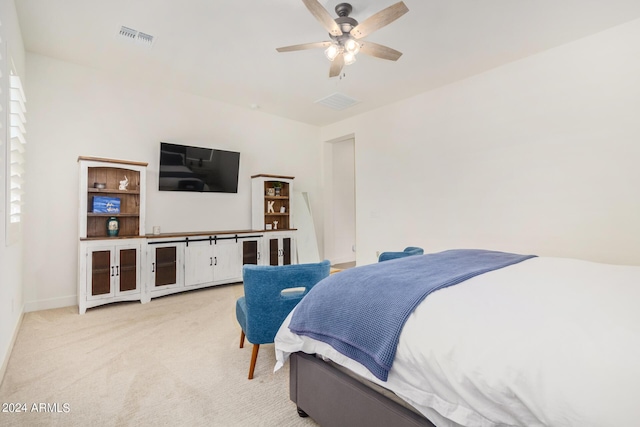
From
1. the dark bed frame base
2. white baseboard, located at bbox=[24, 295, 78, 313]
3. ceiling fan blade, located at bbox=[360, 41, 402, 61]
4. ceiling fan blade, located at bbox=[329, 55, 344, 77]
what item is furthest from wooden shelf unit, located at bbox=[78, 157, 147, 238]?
the dark bed frame base

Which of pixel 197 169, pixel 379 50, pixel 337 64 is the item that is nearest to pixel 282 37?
pixel 337 64

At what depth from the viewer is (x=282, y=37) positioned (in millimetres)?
3148

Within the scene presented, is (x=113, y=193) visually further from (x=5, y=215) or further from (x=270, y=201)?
(x=270, y=201)

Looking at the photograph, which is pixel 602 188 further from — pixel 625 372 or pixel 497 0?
pixel 625 372

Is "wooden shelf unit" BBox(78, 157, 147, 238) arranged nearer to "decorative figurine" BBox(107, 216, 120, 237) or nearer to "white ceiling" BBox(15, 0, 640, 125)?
"decorative figurine" BBox(107, 216, 120, 237)

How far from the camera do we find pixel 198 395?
1.91 metres

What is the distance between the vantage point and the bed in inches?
32.4

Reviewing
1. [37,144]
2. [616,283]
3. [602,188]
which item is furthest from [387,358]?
[37,144]

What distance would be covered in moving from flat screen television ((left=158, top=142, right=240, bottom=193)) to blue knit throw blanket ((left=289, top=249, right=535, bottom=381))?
11.9ft

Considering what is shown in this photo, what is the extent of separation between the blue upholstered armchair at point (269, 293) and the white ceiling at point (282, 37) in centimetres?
228

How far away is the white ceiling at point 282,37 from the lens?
272 centimetres

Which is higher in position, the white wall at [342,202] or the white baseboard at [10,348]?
the white wall at [342,202]

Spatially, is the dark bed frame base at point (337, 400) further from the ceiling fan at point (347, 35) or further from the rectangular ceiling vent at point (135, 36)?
the rectangular ceiling vent at point (135, 36)

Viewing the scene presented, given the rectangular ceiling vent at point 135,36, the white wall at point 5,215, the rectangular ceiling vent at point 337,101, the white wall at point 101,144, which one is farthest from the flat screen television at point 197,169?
the white wall at point 5,215
